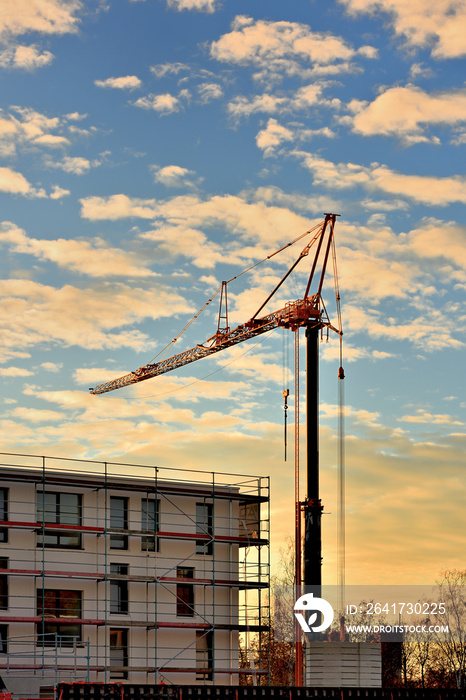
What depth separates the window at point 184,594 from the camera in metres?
47.5

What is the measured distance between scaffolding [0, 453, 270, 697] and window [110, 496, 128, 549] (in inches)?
2.0

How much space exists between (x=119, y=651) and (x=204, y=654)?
4488mm

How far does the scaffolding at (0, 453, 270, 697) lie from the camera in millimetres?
Result: 42469

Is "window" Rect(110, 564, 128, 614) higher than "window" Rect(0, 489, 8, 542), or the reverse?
"window" Rect(0, 489, 8, 542)

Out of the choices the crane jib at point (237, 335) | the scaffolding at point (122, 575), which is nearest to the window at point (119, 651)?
the scaffolding at point (122, 575)

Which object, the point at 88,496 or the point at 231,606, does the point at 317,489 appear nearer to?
the point at 231,606

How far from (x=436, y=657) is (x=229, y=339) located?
32.8m

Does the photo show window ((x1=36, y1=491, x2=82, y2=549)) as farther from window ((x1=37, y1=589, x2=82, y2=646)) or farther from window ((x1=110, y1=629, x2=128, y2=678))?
window ((x1=110, y1=629, x2=128, y2=678))

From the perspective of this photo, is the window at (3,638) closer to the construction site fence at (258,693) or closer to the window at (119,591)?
the window at (119,591)

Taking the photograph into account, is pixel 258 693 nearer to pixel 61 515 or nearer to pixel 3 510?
pixel 61 515

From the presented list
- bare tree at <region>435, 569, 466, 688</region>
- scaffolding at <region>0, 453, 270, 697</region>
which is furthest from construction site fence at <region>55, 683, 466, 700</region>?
bare tree at <region>435, 569, 466, 688</region>

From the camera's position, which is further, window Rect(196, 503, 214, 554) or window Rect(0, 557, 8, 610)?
window Rect(196, 503, 214, 554)

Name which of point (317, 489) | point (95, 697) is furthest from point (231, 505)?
point (317, 489)

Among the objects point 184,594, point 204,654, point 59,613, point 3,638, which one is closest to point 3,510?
point 59,613
